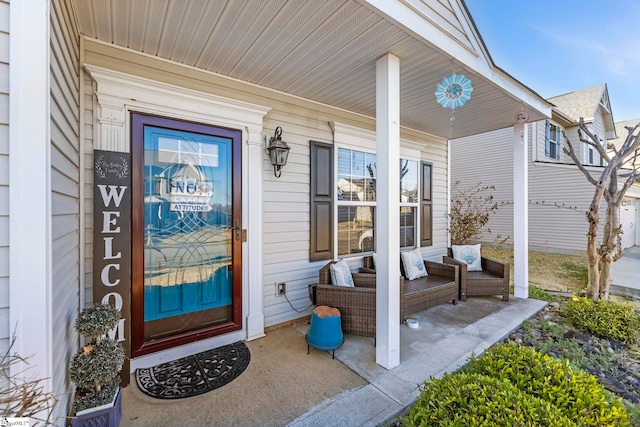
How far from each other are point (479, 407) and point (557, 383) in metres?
0.59

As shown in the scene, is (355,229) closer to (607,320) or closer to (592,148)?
(607,320)

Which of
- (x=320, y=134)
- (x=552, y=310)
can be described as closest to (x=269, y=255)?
(x=320, y=134)

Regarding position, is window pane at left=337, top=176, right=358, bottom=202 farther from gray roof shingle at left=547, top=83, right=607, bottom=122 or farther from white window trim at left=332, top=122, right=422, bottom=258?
gray roof shingle at left=547, top=83, right=607, bottom=122

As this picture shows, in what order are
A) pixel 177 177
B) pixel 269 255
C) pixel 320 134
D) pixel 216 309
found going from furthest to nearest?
pixel 320 134 → pixel 269 255 → pixel 216 309 → pixel 177 177

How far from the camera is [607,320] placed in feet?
9.97

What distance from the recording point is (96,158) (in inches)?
82.1

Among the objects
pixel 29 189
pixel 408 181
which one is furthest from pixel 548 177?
pixel 29 189

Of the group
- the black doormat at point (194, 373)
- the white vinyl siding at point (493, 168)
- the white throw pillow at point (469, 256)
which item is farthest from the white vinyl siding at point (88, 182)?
the white vinyl siding at point (493, 168)

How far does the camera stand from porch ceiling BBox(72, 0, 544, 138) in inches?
72.1

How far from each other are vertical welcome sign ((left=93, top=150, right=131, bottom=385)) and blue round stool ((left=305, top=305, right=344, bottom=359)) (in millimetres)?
1510

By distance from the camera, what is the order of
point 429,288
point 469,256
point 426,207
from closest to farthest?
point 429,288 < point 469,256 < point 426,207

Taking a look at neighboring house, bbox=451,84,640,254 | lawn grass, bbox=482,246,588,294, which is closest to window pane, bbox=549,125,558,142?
neighboring house, bbox=451,84,640,254

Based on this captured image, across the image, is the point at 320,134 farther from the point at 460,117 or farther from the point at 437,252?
the point at 437,252

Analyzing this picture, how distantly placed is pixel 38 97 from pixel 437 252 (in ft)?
17.5
